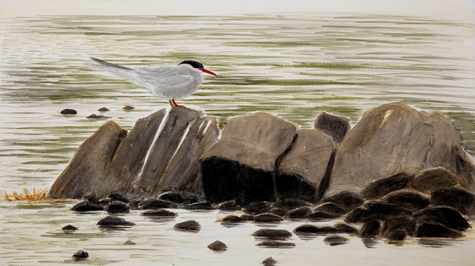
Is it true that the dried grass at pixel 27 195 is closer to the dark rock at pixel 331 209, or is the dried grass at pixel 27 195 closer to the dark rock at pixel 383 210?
the dark rock at pixel 331 209

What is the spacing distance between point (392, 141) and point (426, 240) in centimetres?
83

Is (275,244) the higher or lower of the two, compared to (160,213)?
lower

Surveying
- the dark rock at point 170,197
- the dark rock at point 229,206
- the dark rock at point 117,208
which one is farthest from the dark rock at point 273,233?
the dark rock at point 117,208

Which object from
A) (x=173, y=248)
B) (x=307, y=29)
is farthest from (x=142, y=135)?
(x=307, y=29)

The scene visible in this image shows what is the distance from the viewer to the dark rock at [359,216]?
12.7 feet

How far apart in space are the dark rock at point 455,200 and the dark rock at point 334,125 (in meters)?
0.91

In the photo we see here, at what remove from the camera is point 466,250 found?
375cm

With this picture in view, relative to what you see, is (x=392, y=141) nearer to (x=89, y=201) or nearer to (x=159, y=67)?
(x=159, y=67)

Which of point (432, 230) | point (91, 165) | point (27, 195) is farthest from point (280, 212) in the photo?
point (27, 195)

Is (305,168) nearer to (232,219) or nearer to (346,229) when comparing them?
(346,229)

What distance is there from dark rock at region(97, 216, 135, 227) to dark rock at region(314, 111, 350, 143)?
181cm

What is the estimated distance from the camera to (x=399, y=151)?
4098 mm

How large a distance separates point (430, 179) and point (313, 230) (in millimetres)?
1047

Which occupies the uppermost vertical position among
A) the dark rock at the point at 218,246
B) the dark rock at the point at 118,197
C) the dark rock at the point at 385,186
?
the dark rock at the point at 385,186
